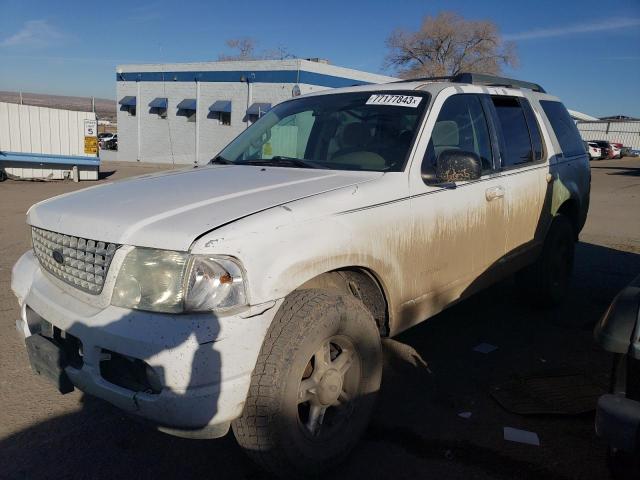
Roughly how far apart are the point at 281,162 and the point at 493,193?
1528 mm

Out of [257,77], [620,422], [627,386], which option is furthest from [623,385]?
[257,77]

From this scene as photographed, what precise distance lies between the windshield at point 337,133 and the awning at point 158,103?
83.7 ft

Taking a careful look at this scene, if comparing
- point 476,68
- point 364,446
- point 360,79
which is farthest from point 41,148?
point 476,68

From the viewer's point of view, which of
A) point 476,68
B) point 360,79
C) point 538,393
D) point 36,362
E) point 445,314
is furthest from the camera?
point 476,68

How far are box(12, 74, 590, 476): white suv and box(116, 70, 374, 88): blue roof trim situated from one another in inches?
688

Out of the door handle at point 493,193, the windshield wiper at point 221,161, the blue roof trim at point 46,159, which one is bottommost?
the blue roof trim at point 46,159

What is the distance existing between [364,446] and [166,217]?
1644 millimetres

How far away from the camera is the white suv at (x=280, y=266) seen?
7.04 feet

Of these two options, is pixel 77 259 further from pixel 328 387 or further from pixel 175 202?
pixel 328 387

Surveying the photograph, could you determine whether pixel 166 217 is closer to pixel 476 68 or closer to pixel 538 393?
pixel 538 393

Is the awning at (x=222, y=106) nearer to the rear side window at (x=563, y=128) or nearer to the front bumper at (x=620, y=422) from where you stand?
the rear side window at (x=563, y=128)

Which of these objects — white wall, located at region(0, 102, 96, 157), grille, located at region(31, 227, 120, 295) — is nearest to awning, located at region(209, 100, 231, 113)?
white wall, located at region(0, 102, 96, 157)

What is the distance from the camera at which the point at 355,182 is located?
114 inches

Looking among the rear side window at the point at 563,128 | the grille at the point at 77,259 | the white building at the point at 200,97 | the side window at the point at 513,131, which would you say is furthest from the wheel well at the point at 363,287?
the white building at the point at 200,97
